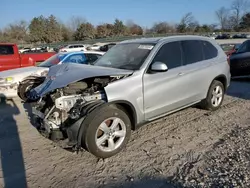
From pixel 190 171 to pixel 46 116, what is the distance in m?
2.29

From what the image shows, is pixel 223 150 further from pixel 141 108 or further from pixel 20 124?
pixel 20 124

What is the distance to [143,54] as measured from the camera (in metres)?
4.69

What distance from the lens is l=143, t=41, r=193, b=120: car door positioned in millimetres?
4434

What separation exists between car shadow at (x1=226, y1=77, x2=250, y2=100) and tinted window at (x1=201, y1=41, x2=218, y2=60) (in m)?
2.23

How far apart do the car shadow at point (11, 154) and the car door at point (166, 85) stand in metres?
2.18

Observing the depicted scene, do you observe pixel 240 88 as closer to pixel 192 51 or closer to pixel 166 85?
pixel 192 51

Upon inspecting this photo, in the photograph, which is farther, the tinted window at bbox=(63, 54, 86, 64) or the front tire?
the tinted window at bbox=(63, 54, 86, 64)

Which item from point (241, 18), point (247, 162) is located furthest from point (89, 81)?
point (241, 18)

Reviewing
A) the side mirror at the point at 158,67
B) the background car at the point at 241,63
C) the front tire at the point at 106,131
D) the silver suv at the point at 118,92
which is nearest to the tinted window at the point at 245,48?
the background car at the point at 241,63

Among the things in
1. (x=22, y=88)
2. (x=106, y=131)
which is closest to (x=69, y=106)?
(x=106, y=131)

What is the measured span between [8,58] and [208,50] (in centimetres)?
800

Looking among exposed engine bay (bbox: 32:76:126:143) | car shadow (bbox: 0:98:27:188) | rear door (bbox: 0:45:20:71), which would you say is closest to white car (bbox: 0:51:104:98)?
car shadow (bbox: 0:98:27:188)

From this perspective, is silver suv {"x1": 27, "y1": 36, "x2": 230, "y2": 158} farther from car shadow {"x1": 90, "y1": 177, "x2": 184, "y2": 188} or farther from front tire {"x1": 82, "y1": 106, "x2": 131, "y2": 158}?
car shadow {"x1": 90, "y1": 177, "x2": 184, "y2": 188}

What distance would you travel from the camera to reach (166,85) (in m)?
A: 4.68
